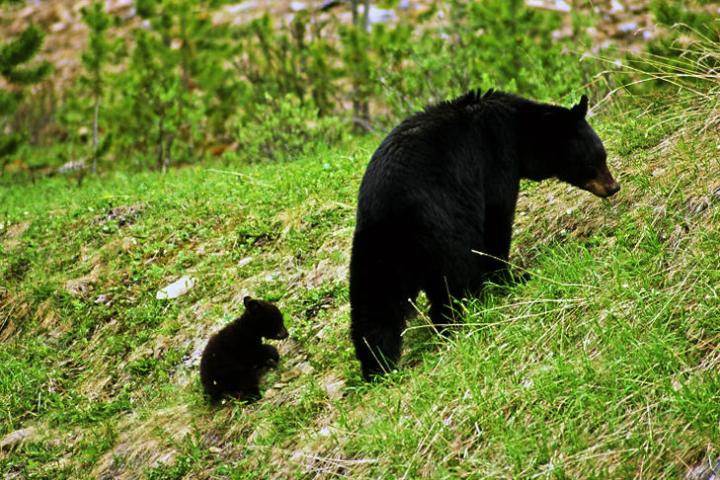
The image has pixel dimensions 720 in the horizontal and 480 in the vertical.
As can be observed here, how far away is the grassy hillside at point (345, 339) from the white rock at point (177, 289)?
0.29 ft

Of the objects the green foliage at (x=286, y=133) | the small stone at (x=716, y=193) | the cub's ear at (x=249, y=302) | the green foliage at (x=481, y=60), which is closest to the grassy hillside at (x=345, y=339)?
the small stone at (x=716, y=193)

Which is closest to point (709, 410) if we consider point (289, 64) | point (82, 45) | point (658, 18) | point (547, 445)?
point (547, 445)

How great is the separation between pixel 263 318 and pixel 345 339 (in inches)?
19.9

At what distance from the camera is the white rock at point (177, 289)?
25.0 ft

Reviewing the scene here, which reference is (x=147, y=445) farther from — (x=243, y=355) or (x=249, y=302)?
(x=249, y=302)

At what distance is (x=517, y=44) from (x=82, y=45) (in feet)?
51.3

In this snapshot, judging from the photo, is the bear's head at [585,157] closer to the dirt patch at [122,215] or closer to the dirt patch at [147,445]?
the dirt patch at [147,445]

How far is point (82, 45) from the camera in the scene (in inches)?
1016

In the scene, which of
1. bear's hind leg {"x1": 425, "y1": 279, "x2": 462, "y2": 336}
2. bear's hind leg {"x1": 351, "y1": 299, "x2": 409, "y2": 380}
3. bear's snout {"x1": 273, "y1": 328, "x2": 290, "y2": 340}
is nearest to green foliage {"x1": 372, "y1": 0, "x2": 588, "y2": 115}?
bear's snout {"x1": 273, "y1": 328, "x2": 290, "y2": 340}

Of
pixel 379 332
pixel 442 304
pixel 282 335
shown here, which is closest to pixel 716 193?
A: pixel 442 304

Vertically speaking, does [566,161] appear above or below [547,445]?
above

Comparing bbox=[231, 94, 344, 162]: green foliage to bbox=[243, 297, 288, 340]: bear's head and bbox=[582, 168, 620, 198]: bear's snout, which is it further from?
bbox=[582, 168, 620, 198]: bear's snout

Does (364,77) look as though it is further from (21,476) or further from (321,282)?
(21,476)

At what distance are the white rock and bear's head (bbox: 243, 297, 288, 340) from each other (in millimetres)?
1690
